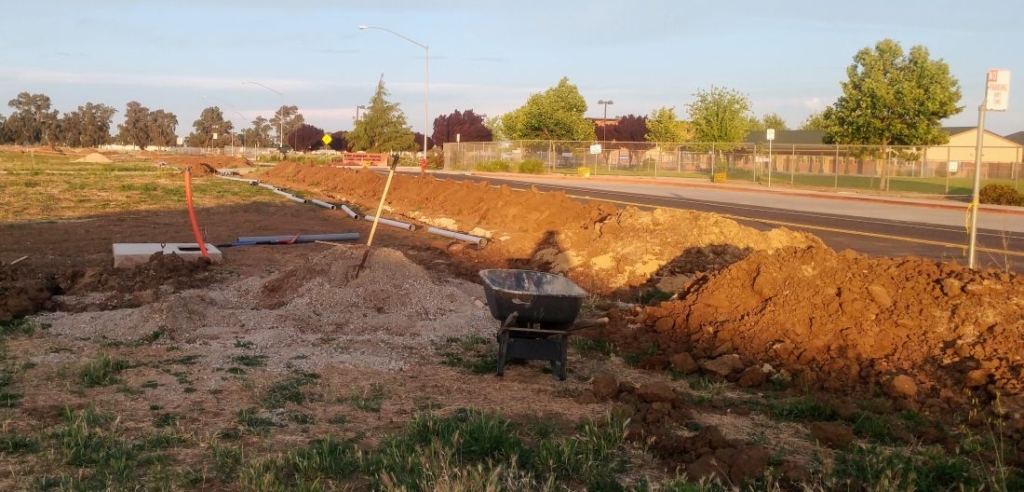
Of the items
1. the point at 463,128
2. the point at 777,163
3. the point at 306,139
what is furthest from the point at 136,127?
the point at 777,163

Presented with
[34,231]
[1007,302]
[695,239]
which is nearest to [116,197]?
[34,231]

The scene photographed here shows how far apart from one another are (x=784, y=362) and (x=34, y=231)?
14963 millimetres

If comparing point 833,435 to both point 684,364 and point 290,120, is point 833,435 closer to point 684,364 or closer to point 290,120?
point 684,364

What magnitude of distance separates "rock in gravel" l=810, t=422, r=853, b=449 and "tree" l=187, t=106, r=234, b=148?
145935 millimetres

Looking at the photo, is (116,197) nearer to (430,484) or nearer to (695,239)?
(695,239)

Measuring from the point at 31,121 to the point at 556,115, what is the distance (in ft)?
285

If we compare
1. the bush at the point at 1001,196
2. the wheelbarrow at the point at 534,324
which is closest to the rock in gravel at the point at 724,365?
the wheelbarrow at the point at 534,324

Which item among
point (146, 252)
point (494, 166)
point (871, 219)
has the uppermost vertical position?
point (146, 252)

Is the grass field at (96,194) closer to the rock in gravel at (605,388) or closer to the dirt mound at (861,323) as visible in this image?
the dirt mound at (861,323)

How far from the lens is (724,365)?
767cm

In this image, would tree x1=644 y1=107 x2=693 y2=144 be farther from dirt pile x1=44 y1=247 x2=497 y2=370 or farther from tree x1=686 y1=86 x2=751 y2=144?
dirt pile x1=44 y1=247 x2=497 y2=370

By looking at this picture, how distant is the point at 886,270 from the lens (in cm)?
859

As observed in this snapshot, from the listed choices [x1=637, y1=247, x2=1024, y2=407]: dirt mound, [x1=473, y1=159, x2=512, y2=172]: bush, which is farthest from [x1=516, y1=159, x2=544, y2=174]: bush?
[x1=637, y1=247, x2=1024, y2=407]: dirt mound

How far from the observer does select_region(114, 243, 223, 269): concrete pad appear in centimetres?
1223
